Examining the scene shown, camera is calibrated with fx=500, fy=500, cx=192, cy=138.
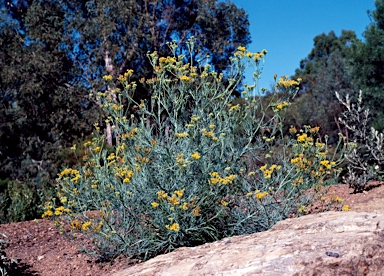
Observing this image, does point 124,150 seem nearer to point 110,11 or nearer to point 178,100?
point 178,100

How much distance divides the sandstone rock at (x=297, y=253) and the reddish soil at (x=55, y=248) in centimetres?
179

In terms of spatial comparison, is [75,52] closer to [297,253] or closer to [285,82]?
[285,82]

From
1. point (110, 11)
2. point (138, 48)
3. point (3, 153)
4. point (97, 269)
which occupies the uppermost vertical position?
point (110, 11)

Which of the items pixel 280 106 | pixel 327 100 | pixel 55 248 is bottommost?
pixel 55 248

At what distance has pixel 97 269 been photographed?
14.6ft

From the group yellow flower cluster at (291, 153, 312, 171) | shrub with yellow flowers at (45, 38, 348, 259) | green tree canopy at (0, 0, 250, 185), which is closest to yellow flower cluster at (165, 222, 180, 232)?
shrub with yellow flowers at (45, 38, 348, 259)

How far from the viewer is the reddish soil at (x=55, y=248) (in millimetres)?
4582

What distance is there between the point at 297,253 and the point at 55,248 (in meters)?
3.80

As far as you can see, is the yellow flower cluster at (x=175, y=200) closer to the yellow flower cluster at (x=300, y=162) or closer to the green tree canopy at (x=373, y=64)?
the yellow flower cluster at (x=300, y=162)

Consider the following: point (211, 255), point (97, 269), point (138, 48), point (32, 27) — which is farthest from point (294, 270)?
point (32, 27)

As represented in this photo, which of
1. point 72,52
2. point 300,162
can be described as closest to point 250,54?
point 300,162

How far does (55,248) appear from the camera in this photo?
18.2ft

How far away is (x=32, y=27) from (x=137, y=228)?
16.2 metres

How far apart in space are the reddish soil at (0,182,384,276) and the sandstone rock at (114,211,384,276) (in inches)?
70.3
